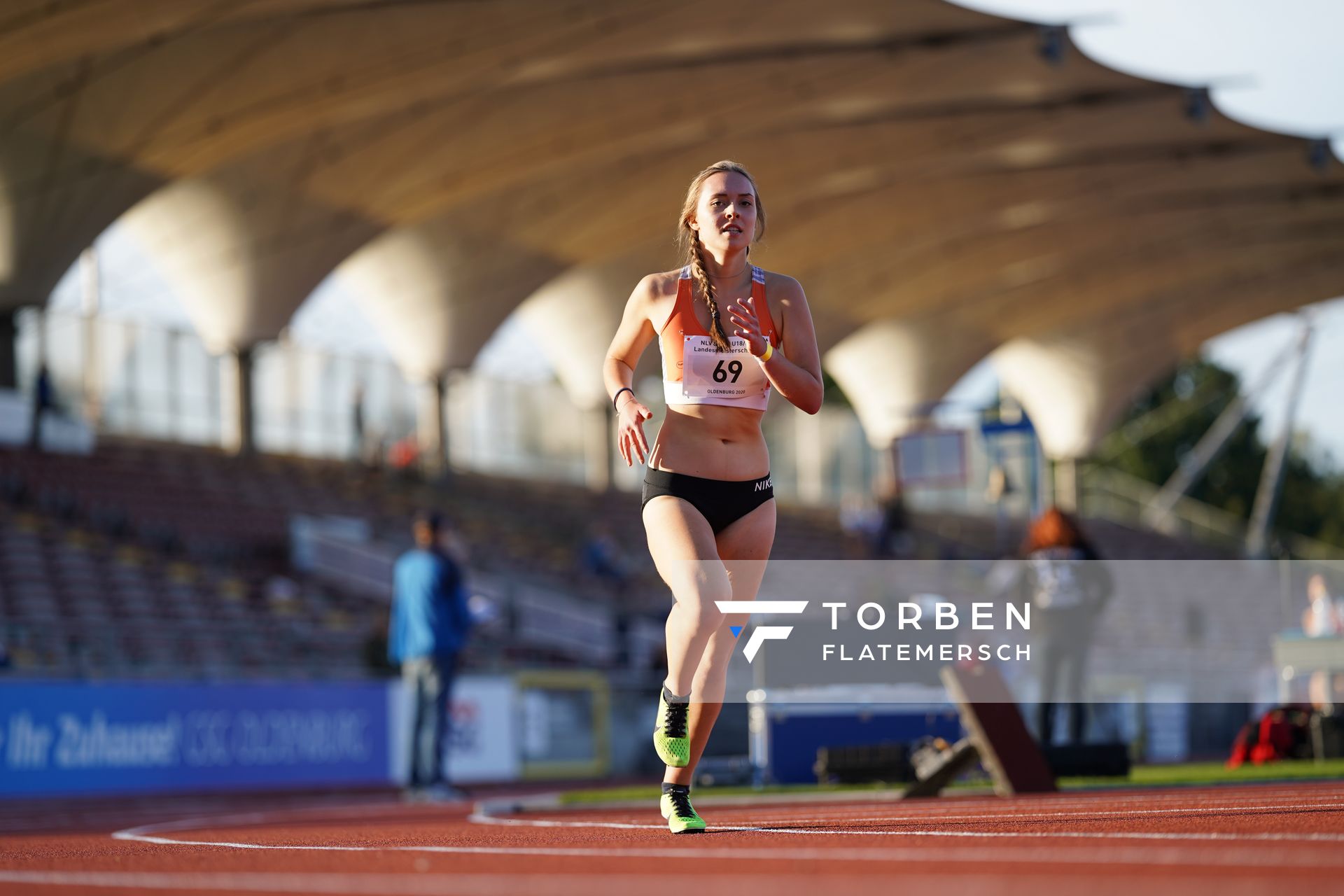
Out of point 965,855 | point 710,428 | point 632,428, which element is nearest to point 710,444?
point 710,428

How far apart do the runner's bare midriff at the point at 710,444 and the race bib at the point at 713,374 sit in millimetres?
49

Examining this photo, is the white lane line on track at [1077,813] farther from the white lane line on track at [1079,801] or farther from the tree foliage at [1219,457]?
the tree foliage at [1219,457]

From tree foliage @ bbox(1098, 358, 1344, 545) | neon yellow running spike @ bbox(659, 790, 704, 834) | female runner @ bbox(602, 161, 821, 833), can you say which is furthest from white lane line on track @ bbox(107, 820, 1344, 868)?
tree foliage @ bbox(1098, 358, 1344, 545)

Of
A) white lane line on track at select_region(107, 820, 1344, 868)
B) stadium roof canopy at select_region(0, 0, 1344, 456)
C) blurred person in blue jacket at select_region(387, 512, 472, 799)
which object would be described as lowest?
white lane line on track at select_region(107, 820, 1344, 868)

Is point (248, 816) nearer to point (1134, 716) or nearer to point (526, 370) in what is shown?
point (1134, 716)

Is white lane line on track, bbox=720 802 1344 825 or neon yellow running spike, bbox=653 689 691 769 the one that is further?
white lane line on track, bbox=720 802 1344 825

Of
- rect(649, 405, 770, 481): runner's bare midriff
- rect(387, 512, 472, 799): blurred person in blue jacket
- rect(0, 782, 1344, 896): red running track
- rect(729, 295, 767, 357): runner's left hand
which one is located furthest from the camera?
rect(387, 512, 472, 799): blurred person in blue jacket

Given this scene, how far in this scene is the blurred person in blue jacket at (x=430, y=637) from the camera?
12633mm

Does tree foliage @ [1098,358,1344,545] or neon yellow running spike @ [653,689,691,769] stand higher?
tree foliage @ [1098,358,1344,545]

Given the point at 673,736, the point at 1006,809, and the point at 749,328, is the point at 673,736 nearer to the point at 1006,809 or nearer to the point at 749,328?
the point at 749,328

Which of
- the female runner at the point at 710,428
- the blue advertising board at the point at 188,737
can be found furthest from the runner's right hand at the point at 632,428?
the blue advertising board at the point at 188,737

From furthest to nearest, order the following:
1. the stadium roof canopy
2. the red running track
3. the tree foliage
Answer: the tree foliage
the stadium roof canopy
the red running track

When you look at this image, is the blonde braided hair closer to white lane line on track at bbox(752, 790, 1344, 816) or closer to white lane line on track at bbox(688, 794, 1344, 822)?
white lane line on track at bbox(688, 794, 1344, 822)

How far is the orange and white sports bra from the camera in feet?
19.3
